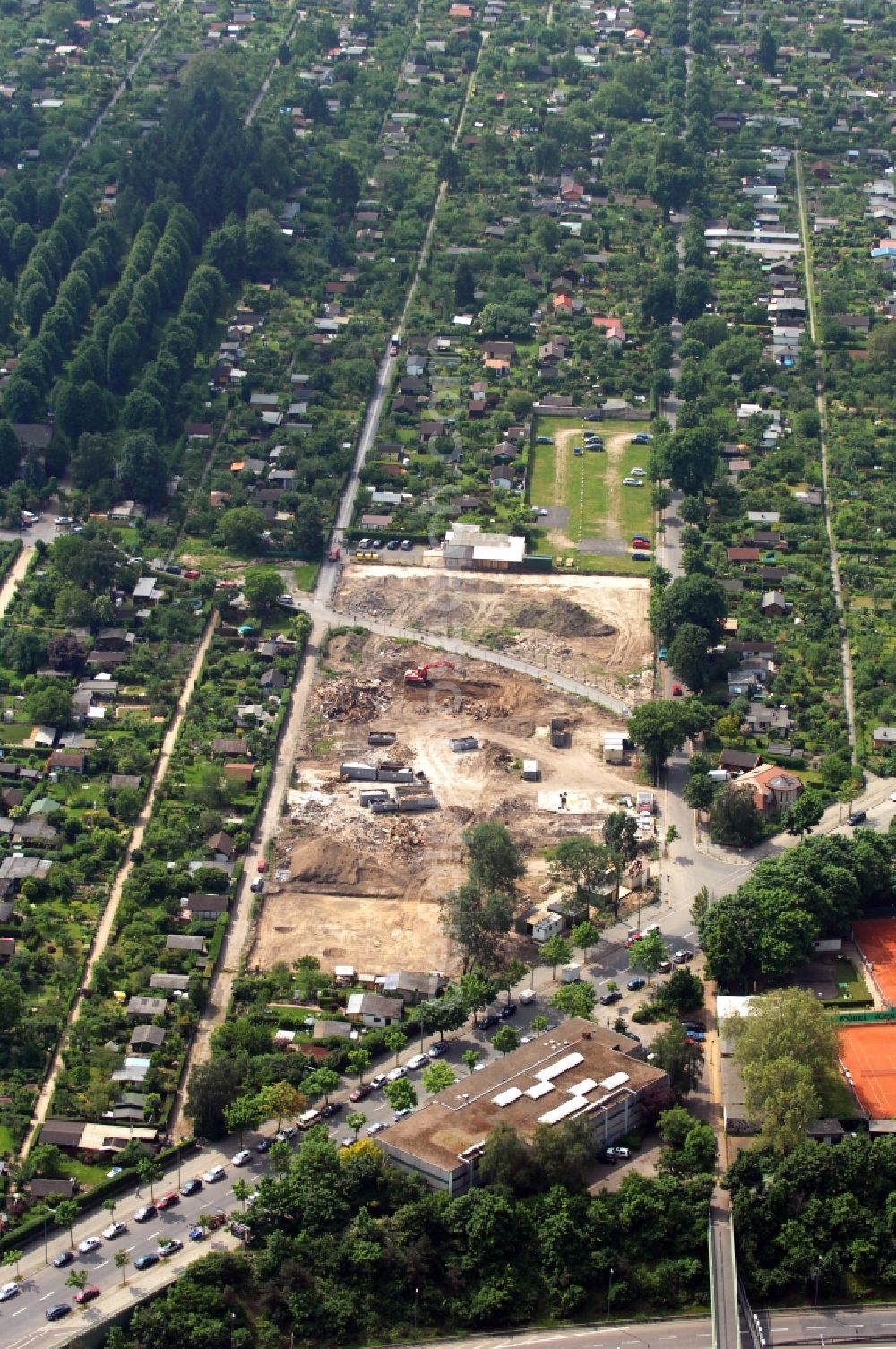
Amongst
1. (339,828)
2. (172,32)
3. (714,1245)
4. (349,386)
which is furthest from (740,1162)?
(172,32)

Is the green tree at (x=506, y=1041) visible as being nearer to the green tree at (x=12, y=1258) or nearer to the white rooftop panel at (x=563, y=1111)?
the white rooftop panel at (x=563, y=1111)

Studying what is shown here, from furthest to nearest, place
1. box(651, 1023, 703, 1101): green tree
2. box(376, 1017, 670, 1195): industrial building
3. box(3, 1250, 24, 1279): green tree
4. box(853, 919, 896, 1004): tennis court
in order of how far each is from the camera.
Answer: box(853, 919, 896, 1004): tennis court < box(651, 1023, 703, 1101): green tree < box(376, 1017, 670, 1195): industrial building < box(3, 1250, 24, 1279): green tree

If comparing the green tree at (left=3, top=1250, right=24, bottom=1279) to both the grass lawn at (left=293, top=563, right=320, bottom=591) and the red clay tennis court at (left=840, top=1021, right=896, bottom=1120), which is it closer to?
the red clay tennis court at (left=840, top=1021, right=896, bottom=1120)

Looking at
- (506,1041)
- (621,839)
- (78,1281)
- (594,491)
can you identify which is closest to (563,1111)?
(506,1041)

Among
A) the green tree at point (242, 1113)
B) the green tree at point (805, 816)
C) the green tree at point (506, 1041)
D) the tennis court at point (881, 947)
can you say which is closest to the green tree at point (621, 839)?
the green tree at point (805, 816)

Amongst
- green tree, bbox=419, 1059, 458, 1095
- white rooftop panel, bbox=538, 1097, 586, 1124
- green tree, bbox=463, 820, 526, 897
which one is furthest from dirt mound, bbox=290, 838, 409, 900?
white rooftop panel, bbox=538, 1097, 586, 1124

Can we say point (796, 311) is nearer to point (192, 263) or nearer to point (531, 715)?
point (192, 263)
